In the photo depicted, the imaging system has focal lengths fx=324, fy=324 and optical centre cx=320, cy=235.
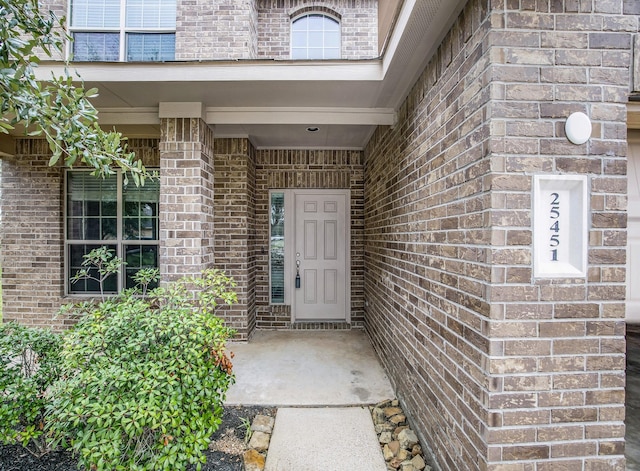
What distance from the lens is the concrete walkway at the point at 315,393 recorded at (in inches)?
90.6

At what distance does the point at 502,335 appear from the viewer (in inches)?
59.2

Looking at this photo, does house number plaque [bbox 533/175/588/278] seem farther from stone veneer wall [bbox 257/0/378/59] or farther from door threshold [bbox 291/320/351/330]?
stone veneer wall [bbox 257/0/378/59]

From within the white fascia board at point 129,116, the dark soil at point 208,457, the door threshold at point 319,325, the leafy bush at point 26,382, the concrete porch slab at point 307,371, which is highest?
the white fascia board at point 129,116

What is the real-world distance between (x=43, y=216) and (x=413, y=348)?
5.27 meters

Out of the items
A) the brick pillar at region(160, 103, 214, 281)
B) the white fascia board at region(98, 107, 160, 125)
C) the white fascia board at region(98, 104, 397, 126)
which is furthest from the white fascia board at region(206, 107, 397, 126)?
the white fascia board at region(98, 107, 160, 125)

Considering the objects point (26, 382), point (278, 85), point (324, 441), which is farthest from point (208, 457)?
point (278, 85)

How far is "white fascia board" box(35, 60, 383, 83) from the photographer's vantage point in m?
2.73

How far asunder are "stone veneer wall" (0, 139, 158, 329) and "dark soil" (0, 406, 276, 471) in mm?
2859

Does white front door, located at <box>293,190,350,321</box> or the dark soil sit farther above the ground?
white front door, located at <box>293,190,350,321</box>

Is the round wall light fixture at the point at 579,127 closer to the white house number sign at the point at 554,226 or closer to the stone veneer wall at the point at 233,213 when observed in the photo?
the white house number sign at the point at 554,226

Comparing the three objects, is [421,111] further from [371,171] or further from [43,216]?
[43,216]

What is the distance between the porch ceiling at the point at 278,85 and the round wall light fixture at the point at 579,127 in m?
0.96

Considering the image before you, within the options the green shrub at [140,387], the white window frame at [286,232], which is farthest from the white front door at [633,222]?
the white window frame at [286,232]

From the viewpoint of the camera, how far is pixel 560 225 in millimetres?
1539
